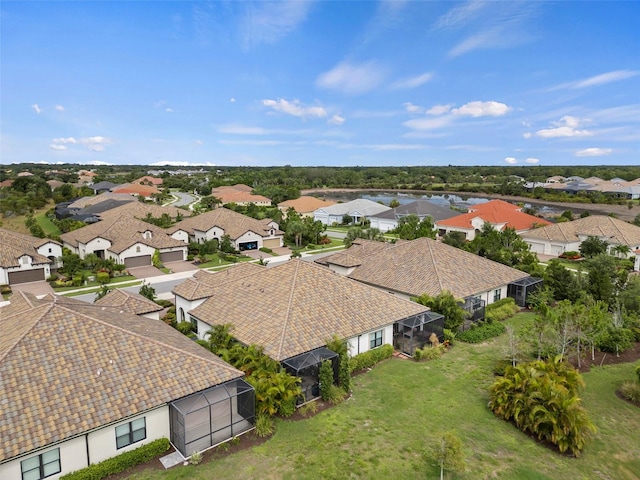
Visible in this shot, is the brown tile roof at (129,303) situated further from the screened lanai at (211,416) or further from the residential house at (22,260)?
the residential house at (22,260)

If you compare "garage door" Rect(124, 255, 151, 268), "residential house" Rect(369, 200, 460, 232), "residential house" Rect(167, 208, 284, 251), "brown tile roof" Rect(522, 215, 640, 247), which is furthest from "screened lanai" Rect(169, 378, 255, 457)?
"residential house" Rect(369, 200, 460, 232)

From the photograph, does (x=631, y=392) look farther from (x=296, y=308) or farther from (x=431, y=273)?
(x=296, y=308)

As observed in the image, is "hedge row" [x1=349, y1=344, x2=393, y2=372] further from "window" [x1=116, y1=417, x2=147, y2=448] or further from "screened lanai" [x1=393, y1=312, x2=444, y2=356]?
"window" [x1=116, y1=417, x2=147, y2=448]

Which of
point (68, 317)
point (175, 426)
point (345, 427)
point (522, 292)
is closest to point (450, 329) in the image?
point (522, 292)

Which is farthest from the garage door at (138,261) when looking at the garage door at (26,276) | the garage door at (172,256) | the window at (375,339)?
the window at (375,339)

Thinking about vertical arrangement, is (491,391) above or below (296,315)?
below

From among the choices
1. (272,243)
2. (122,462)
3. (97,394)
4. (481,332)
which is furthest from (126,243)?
(481,332)

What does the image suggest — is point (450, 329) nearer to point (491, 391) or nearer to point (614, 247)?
point (491, 391)
